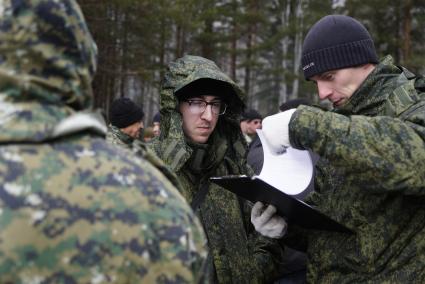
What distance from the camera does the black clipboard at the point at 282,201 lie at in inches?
89.1

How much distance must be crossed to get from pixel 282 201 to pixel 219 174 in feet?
3.30

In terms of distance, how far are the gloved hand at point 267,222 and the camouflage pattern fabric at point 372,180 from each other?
0.56 ft

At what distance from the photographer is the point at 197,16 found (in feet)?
73.7

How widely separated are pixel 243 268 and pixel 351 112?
3.94ft

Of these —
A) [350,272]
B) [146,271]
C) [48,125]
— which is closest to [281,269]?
[350,272]

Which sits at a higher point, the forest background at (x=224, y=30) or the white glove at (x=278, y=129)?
the white glove at (x=278, y=129)

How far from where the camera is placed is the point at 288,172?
2.48 m

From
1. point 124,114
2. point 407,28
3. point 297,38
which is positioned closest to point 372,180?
point 124,114

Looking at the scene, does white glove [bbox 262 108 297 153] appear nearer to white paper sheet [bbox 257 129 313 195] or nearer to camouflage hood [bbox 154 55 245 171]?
white paper sheet [bbox 257 129 313 195]

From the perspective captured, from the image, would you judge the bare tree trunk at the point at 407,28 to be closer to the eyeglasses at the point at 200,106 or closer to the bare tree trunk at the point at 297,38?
the bare tree trunk at the point at 297,38

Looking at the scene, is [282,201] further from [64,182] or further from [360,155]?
[64,182]

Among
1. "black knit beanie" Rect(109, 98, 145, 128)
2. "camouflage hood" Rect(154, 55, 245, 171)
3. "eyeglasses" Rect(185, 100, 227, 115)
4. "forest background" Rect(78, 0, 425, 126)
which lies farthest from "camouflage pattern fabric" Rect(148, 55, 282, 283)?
"forest background" Rect(78, 0, 425, 126)

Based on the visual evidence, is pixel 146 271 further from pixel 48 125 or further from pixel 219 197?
pixel 219 197

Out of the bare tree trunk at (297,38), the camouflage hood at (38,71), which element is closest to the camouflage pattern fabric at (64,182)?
the camouflage hood at (38,71)
